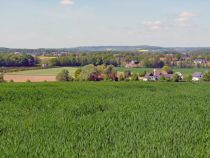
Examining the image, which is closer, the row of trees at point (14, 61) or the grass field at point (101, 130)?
the grass field at point (101, 130)

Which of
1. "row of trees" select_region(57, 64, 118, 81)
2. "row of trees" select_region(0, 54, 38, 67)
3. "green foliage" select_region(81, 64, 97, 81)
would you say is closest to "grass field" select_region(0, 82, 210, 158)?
"row of trees" select_region(57, 64, 118, 81)

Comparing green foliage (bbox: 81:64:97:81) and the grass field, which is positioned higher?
the grass field

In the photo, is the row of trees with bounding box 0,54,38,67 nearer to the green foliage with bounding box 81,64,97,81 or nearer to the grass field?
the green foliage with bounding box 81,64,97,81

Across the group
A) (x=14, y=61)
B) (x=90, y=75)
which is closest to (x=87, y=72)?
(x=90, y=75)

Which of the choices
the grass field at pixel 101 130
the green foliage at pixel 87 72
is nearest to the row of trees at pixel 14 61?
the green foliage at pixel 87 72

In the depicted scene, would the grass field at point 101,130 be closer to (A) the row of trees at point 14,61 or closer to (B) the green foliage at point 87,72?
(B) the green foliage at point 87,72

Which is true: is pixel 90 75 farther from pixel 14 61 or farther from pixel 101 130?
pixel 101 130

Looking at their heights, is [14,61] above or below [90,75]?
above

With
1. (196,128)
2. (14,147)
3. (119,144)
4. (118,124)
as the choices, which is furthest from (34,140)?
(196,128)

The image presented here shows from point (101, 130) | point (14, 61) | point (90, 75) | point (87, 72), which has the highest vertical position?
point (101, 130)

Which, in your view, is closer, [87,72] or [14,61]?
[87,72]

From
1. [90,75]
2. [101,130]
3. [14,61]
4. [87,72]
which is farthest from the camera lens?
[14,61]

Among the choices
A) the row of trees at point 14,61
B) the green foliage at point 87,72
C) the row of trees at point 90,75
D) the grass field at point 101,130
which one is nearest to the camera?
the grass field at point 101,130

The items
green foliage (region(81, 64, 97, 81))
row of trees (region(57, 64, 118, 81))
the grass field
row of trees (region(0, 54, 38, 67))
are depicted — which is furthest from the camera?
row of trees (region(0, 54, 38, 67))
